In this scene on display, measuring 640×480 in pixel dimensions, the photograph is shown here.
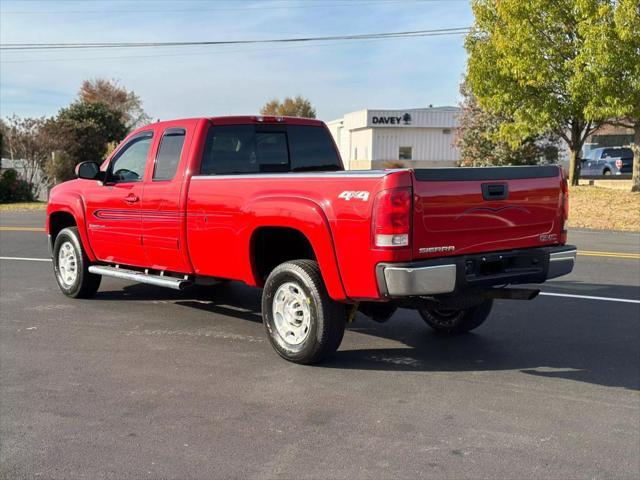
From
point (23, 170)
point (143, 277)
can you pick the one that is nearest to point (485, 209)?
point (143, 277)

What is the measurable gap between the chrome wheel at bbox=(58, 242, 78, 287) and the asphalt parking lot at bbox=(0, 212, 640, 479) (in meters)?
0.54

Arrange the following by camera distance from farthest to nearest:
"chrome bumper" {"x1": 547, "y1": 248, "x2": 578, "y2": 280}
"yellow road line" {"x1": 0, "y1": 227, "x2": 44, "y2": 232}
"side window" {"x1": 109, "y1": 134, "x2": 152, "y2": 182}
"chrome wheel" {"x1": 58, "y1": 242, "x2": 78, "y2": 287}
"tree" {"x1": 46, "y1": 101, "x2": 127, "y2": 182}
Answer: "tree" {"x1": 46, "y1": 101, "x2": 127, "y2": 182} < "yellow road line" {"x1": 0, "y1": 227, "x2": 44, "y2": 232} < "chrome wheel" {"x1": 58, "y1": 242, "x2": 78, "y2": 287} < "side window" {"x1": 109, "y1": 134, "x2": 152, "y2": 182} < "chrome bumper" {"x1": 547, "y1": 248, "x2": 578, "y2": 280}

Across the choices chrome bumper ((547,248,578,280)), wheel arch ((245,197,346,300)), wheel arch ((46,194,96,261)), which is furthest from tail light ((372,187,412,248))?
wheel arch ((46,194,96,261))

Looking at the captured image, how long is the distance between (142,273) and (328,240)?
296 cm

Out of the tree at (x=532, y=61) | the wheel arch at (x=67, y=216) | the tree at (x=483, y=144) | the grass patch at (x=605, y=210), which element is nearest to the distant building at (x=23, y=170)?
the tree at (x=483, y=144)

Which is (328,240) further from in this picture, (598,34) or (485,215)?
(598,34)

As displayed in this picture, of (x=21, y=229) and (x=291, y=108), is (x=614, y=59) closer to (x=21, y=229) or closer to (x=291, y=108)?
(x=21, y=229)

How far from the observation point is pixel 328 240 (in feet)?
17.3

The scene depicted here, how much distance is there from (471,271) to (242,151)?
9.22 feet

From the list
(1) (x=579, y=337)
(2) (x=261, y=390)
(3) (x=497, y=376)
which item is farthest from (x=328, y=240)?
(1) (x=579, y=337)

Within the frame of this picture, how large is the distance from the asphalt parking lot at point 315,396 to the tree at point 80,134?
25013 millimetres

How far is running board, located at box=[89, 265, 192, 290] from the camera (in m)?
6.77

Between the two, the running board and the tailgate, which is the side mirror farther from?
the tailgate

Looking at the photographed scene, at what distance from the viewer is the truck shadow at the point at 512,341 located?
5730 millimetres
